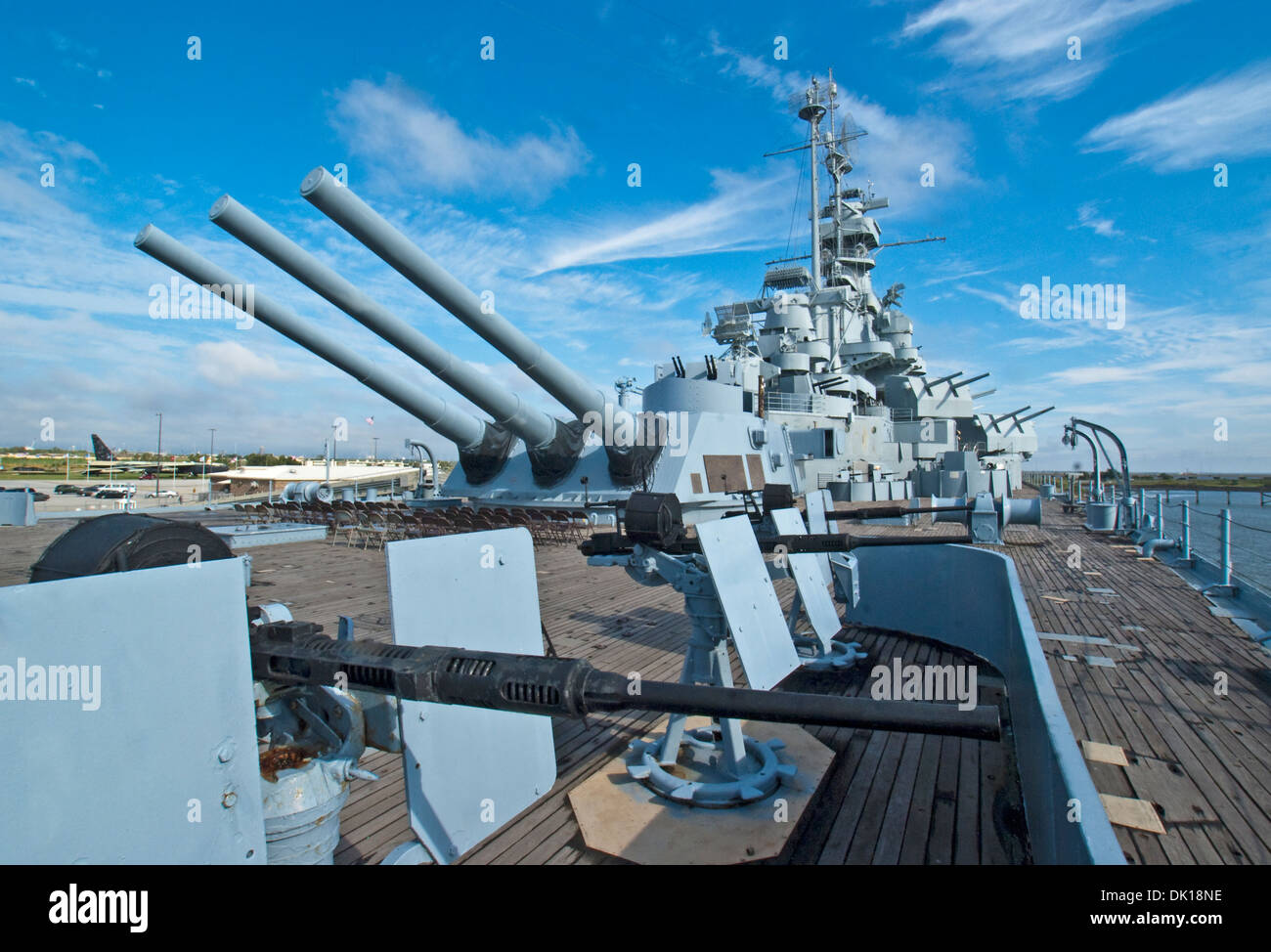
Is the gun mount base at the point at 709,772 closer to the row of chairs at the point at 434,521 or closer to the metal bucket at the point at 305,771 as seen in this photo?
the metal bucket at the point at 305,771

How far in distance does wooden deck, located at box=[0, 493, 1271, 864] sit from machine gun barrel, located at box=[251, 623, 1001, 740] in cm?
154

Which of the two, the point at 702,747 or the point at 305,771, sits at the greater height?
the point at 305,771

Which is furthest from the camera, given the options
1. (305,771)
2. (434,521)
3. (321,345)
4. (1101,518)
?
(1101,518)

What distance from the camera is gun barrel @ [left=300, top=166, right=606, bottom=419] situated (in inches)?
251

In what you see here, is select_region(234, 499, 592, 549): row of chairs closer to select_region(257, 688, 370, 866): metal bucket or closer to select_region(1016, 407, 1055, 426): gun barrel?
select_region(257, 688, 370, 866): metal bucket

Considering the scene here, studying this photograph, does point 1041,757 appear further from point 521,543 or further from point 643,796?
point 521,543

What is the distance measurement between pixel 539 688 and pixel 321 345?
956 centimetres

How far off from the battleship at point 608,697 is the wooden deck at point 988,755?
0.06 ft

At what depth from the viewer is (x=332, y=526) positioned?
13555 millimetres

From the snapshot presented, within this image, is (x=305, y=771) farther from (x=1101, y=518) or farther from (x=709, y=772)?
(x=1101, y=518)

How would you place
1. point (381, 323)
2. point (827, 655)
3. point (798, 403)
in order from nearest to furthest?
point (827, 655)
point (381, 323)
point (798, 403)

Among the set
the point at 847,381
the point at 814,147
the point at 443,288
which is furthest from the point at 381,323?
the point at 814,147

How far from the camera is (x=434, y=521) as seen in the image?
→ 1193 centimetres
